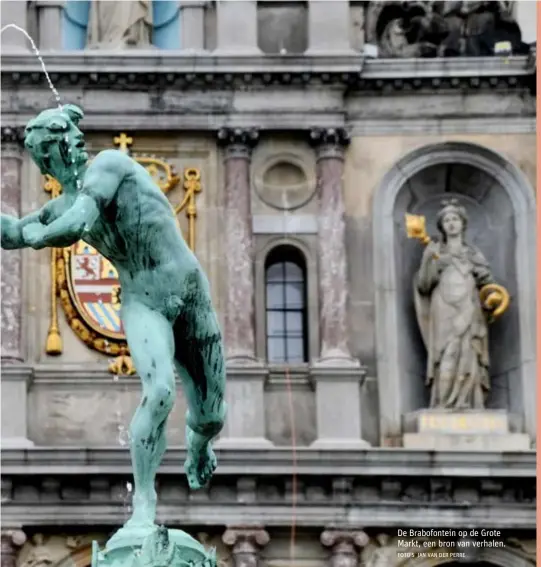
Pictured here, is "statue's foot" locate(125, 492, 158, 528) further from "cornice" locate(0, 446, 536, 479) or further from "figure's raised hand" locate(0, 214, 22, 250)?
"cornice" locate(0, 446, 536, 479)

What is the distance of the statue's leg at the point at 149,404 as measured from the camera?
12.4m

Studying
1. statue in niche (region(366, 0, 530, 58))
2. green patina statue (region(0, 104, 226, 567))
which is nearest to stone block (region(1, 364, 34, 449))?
statue in niche (region(366, 0, 530, 58))

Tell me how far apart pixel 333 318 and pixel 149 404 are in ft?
57.2

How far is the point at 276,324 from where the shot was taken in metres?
30.5

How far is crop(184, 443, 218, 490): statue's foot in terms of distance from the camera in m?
13.1

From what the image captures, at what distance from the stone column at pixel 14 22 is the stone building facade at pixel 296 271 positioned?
0.02 meters

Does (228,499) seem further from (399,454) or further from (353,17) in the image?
(353,17)

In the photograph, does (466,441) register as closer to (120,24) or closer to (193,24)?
(193,24)

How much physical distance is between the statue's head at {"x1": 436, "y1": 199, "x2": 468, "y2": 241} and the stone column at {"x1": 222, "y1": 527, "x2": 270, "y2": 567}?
3600 mm

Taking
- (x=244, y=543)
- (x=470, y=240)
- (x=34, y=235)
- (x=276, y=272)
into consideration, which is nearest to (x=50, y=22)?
(x=276, y=272)

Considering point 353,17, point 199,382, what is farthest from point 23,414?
point 199,382

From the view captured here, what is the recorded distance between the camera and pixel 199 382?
1288cm

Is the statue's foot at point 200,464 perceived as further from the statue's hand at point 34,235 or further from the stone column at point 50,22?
the stone column at point 50,22

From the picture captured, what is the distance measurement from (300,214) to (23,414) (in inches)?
139
